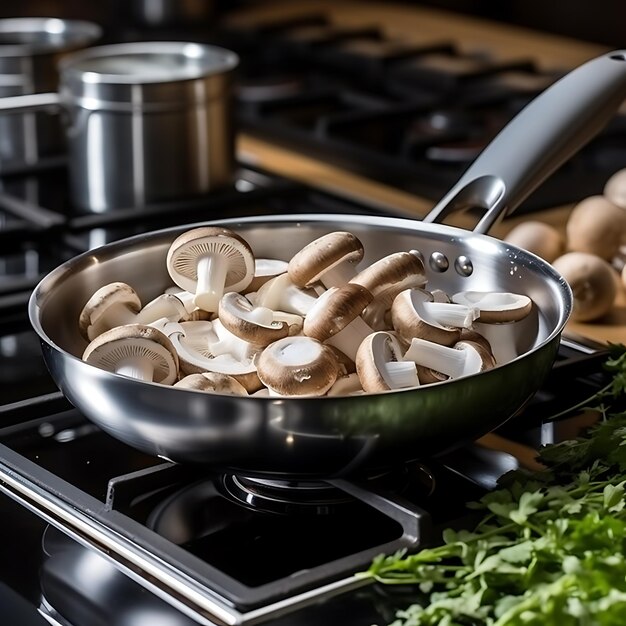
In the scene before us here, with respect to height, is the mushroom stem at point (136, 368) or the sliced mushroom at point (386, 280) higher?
the sliced mushroom at point (386, 280)

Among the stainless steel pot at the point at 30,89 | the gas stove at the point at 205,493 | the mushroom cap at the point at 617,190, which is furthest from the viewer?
the stainless steel pot at the point at 30,89

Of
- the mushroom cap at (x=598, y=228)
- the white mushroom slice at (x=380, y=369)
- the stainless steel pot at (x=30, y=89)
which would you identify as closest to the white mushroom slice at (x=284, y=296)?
the white mushroom slice at (x=380, y=369)

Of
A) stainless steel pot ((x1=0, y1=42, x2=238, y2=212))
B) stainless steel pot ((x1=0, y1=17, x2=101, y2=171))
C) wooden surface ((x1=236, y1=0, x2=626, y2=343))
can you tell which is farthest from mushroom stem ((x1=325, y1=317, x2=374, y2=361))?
stainless steel pot ((x1=0, y1=17, x2=101, y2=171))

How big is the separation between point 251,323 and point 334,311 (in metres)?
0.06

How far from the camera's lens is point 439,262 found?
3.33ft

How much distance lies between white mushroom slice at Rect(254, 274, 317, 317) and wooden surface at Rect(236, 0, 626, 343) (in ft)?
1.03

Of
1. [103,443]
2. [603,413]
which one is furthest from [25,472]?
[603,413]

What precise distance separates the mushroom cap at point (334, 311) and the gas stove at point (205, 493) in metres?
0.10

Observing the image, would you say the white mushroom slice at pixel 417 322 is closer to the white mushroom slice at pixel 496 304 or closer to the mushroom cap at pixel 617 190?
the white mushroom slice at pixel 496 304

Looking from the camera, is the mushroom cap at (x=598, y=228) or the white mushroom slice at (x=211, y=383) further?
the mushroom cap at (x=598, y=228)

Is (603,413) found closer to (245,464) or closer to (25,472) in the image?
(245,464)

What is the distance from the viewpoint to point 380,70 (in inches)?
75.9

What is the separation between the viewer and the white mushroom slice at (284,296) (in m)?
0.91

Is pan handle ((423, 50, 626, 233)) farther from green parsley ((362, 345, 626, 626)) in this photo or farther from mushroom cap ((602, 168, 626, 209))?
green parsley ((362, 345, 626, 626))
